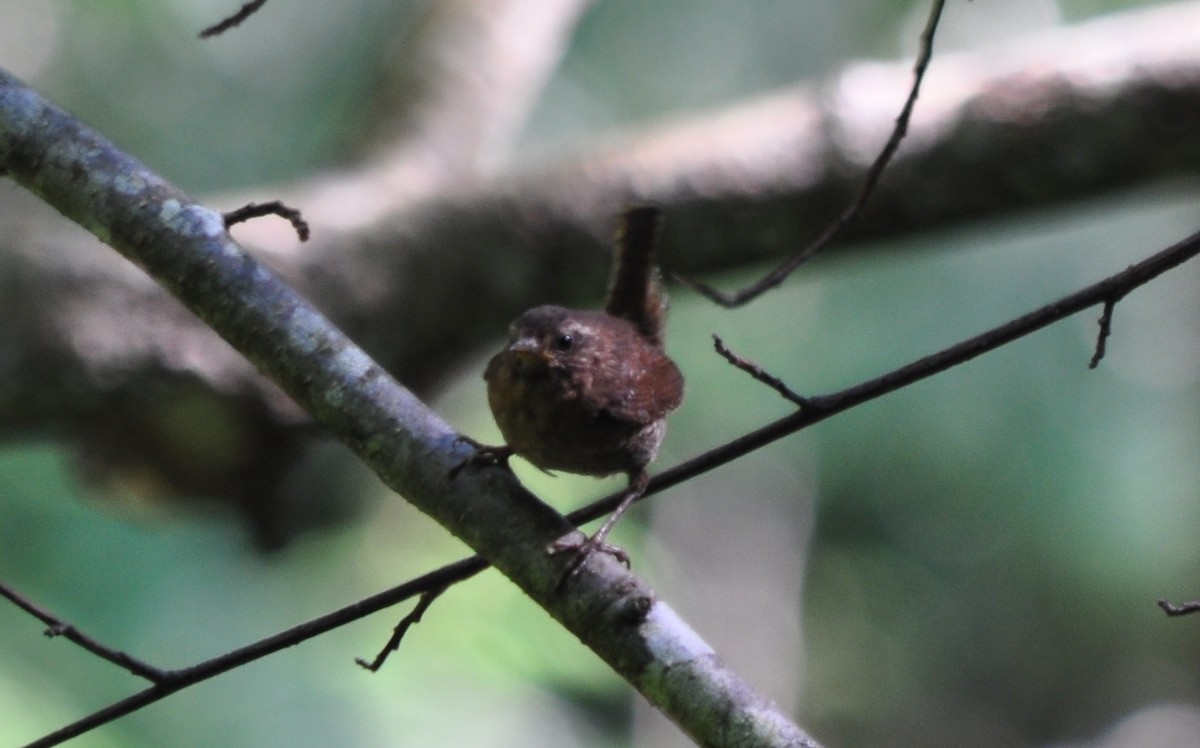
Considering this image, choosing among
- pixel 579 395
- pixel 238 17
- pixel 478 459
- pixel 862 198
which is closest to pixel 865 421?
pixel 579 395

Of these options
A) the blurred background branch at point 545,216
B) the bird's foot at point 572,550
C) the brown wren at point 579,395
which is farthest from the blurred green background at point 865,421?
the bird's foot at point 572,550

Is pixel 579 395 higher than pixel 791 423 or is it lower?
lower

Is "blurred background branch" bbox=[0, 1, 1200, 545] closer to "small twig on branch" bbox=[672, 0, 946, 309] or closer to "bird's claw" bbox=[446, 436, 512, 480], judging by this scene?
"small twig on branch" bbox=[672, 0, 946, 309]

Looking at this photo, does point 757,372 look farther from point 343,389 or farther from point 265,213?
point 265,213

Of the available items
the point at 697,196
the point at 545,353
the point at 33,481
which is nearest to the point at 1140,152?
the point at 697,196

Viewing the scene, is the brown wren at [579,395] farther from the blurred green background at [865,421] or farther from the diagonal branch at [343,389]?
the blurred green background at [865,421]

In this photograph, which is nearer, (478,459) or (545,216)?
(478,459)

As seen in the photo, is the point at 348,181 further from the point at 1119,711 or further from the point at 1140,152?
the point at 1119,711
